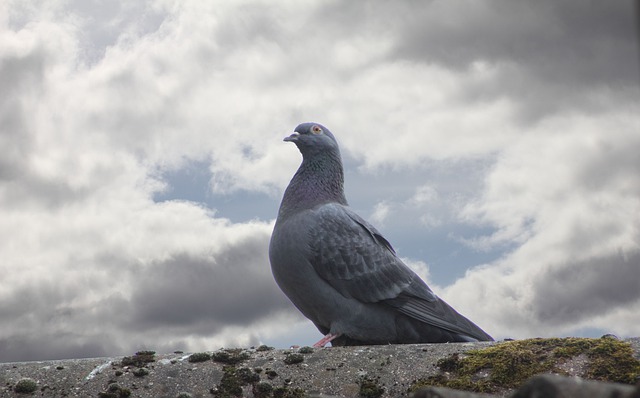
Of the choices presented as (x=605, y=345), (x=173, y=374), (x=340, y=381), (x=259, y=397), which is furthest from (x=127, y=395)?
(x=605, y=345)

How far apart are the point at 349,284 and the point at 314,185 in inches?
70.8

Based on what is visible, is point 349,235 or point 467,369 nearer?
point 467,369

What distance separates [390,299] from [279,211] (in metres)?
2.36

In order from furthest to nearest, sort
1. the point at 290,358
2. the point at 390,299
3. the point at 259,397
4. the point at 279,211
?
1. the point at 279,211
2. the point at 390,299
3. the point at 290,358
4. the point at 259,397

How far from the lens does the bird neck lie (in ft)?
37.2

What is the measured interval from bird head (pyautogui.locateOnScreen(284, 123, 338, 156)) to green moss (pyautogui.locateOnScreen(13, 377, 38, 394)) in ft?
17.5

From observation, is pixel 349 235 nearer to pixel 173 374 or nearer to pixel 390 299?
pixel 390 299

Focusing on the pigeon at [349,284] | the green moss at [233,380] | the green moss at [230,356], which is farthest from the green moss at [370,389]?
the green moss at [230,356]

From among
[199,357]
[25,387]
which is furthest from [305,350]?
[25,387]

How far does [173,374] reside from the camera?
9.20 metres

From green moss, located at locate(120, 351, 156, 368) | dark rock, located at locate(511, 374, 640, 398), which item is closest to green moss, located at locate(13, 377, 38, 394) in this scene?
green moss, located at locate(120, 351, 156, 368)

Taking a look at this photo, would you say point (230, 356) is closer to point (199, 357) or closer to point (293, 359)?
point (199, 357)

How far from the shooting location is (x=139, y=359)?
9625mm

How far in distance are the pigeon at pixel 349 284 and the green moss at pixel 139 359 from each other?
2.31 metres
